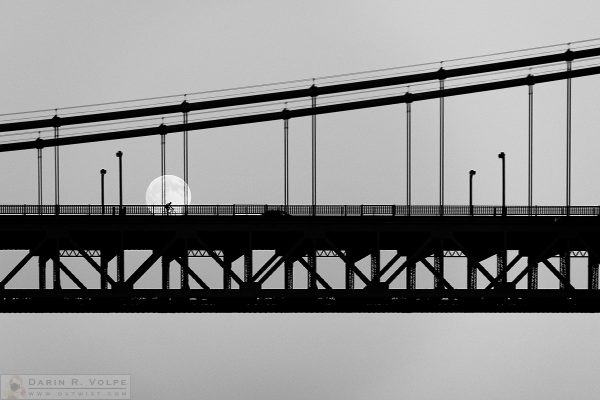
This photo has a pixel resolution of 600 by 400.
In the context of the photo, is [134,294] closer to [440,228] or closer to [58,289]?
[58,289]

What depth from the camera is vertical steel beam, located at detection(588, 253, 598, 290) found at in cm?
7469

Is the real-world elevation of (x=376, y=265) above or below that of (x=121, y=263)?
below

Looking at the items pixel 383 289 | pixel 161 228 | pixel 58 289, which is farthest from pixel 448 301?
pixel 58 289

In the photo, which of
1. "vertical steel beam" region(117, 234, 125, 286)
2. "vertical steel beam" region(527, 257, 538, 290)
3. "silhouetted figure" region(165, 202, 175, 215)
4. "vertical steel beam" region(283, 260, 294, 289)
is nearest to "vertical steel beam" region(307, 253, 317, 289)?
"vertical steel beam" region(283, 260, 294, 289)

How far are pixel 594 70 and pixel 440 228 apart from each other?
18.3 m

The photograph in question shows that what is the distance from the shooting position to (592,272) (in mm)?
76250

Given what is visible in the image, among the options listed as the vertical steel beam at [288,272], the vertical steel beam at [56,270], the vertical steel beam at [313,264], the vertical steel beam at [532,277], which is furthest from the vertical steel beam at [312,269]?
the vertical steel beam at [56,270]

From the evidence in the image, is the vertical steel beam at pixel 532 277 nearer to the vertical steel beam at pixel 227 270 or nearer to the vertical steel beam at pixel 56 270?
the vertical steel beam at pixel 227 270

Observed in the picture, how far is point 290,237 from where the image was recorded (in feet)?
250

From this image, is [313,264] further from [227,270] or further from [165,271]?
[165,271]

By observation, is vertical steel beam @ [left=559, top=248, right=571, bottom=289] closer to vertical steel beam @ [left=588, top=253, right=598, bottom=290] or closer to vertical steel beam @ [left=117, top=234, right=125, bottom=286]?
vertical steel beam @ [left=588, top=253, right=598, bottom=290]

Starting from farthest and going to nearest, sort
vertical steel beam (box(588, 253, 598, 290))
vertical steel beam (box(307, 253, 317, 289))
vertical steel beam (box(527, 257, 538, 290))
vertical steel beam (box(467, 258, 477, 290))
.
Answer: vertical steel beam (box(467, 258, 477, 290)) < vertical steel beam (box(527, 257, 538, 290)) < vertical steel beam (box(588, 253, 598, 290)) < vertical steel beam (box(307, 253, 317, 289))

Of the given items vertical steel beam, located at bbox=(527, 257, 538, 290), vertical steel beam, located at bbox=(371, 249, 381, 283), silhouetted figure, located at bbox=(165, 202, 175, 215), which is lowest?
vertical steel beam, located at bbox=(527, 257, 538, 290)

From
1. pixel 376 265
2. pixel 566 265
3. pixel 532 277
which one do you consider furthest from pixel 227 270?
pixel 532 277
